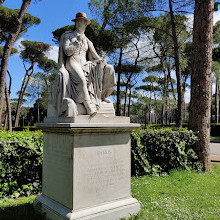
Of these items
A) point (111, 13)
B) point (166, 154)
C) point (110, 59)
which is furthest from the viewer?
point (110, 59)

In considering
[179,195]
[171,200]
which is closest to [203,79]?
[179,195]

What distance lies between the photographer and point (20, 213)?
328 cm

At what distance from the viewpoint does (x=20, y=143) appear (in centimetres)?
432

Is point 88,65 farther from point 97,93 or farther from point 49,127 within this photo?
point 49,127

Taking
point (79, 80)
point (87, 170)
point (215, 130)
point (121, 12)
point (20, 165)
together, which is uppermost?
point (121, 12)

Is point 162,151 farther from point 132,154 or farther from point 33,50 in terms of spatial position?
point 33,50

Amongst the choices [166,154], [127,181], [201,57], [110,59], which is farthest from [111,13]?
[127,181]

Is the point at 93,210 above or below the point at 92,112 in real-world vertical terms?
below

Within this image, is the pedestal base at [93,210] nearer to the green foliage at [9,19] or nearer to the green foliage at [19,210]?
the green foliage at [19,210]

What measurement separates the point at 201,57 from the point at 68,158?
16.7 ft

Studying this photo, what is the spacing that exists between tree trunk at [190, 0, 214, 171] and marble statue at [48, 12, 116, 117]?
12.4 feet

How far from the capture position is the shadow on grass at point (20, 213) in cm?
313

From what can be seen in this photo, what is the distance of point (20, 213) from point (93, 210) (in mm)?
1217

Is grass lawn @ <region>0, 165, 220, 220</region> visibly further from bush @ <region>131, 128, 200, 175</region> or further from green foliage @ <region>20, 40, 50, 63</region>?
green foliage @ <region>20, 40, 50, 63</region>
